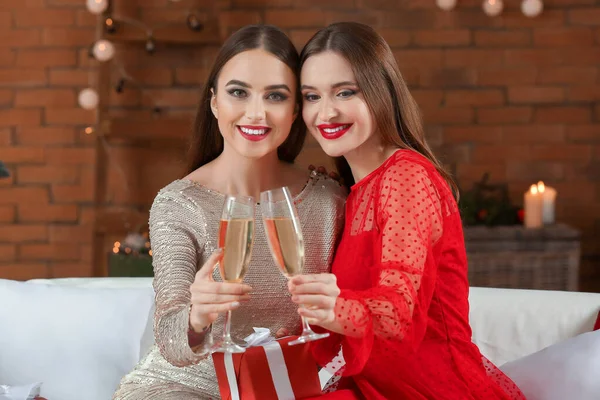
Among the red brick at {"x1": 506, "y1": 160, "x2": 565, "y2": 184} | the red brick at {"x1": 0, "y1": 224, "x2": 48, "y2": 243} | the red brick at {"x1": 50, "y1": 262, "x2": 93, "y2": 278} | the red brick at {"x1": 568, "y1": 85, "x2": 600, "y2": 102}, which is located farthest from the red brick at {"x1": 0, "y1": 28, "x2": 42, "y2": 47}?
the red brick at {"x1": 568, "y1": 85, "x2": 600, "y2": 102}

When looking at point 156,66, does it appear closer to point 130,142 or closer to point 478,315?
point 130,142

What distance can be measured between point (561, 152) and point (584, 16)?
0.69m

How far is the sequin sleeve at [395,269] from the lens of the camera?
136 cm

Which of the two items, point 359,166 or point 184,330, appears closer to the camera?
point 184,330

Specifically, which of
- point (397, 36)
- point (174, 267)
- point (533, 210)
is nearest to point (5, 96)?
point (397, 36)

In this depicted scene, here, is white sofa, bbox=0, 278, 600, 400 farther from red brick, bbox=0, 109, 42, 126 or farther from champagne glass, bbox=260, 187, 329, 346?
red brick, bbox=0, 109, 42, 126

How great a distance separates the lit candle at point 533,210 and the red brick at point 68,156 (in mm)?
2167

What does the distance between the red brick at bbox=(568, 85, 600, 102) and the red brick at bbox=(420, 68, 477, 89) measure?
0.49m

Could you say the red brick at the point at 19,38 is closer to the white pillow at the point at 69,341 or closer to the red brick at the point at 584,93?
the white pillow at the point at 69,341

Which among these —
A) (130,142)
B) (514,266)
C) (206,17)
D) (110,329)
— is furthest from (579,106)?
(110,329)

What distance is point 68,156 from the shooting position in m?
4.41

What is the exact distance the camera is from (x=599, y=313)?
2.15 meters

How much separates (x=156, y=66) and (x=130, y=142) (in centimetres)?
41

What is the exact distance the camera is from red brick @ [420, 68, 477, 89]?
4328mm
